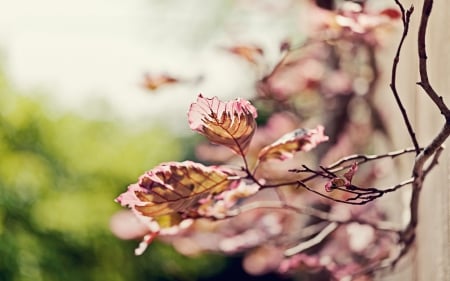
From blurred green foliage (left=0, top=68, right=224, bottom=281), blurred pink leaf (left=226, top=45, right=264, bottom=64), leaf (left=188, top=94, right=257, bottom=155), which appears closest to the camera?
leaf (left=188, top=94, right=257, bottom=155)

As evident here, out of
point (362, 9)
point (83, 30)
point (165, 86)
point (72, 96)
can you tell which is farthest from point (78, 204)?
point (362, 9)

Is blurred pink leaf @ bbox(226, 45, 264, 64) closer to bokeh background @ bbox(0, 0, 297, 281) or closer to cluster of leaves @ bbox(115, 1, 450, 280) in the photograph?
cluster of leaves @ bbox(115, 1, 450, 280)

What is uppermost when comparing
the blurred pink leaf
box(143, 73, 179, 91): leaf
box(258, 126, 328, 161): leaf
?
box(143, 73, 179, 91): leaf

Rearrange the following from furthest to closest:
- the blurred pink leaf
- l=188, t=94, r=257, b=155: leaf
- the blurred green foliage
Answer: the blurred green foliage → the blurred pink leaf → l=188, t=94, r=257, b=155: leaf

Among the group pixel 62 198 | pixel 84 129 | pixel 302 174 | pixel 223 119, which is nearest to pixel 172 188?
pixel 223 119

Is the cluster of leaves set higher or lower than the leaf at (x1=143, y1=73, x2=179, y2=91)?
lower

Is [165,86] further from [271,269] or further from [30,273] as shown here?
[30,273]

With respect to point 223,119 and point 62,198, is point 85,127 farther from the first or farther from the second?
point 223,119

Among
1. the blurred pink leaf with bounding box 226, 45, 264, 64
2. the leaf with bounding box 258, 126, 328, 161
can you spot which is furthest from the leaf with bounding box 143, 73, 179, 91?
the leaf with bounding box 258, 126, 328, 161
